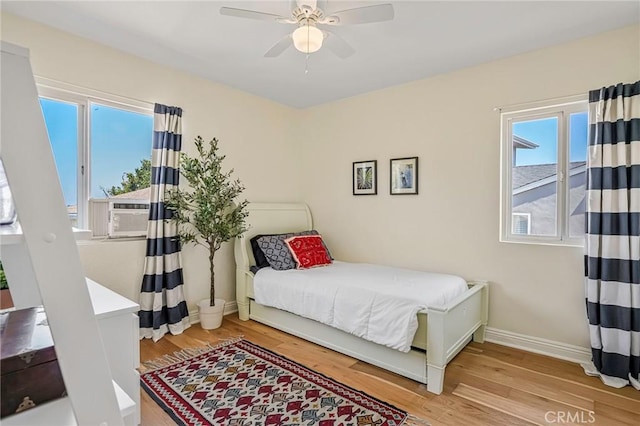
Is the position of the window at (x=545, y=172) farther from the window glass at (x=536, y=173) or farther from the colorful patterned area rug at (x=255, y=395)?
the colorful patterned area rug at (x=255, y=395)

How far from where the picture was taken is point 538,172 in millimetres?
2883

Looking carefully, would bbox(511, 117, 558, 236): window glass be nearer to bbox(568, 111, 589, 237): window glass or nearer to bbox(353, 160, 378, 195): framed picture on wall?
bbox(568, 111, 589, 237): window glass

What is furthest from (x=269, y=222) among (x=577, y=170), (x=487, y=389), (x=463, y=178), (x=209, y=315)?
(x=577, y=170)

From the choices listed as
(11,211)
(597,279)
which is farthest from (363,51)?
(11,211)

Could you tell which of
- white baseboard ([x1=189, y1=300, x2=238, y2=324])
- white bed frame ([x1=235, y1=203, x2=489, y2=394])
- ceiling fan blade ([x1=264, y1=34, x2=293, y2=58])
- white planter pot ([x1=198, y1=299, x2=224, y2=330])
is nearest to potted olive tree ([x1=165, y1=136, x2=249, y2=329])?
white planter pot ([x1=198, y1=299, x2=224, y2=330])

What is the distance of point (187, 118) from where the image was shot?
3340 mm

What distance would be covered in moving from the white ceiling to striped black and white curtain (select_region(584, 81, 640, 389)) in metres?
0.65

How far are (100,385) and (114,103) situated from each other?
296 centimetres

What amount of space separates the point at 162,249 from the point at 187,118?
1.35 metres

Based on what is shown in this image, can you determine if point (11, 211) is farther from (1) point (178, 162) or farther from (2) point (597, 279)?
(2) point (597, 279)

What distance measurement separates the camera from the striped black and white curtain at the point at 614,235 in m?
2.27

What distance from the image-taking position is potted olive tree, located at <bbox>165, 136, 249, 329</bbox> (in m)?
3.10

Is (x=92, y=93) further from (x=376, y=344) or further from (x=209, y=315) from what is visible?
(x=376, y=344)

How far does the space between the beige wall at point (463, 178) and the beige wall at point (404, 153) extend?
1 cm
